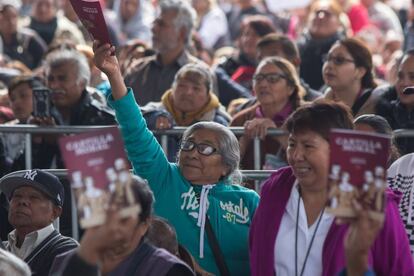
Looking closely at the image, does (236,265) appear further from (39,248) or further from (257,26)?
(257,26)

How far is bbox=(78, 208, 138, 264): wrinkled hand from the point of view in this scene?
4.85 m

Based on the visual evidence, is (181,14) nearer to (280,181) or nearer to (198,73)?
(198,73)

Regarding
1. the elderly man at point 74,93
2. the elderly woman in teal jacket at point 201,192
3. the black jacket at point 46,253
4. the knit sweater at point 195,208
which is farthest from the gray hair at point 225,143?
the elderly man at point 74,93

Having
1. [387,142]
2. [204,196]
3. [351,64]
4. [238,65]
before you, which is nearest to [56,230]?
[204,196]

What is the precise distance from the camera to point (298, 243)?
592cm

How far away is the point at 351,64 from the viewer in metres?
9.64

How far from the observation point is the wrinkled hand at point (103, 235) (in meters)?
4.85

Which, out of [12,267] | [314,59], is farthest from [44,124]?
[314,59]

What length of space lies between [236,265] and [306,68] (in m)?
5.58

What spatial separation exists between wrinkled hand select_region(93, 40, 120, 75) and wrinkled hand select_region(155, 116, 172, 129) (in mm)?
1902

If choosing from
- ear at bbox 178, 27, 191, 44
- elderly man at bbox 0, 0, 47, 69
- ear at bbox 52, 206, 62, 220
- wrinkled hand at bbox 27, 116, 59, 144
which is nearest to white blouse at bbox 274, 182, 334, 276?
ear at bbox 52, 206, 62, 220

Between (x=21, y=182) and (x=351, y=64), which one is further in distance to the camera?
(x=351, y=64)

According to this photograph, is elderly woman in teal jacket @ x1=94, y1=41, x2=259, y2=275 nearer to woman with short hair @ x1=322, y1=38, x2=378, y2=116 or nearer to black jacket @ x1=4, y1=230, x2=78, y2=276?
black jacket @ x1=4, y1=230, x2=78, y2=276

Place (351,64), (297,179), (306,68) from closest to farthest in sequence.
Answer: (297,179)
(351,64)
(306,68)
